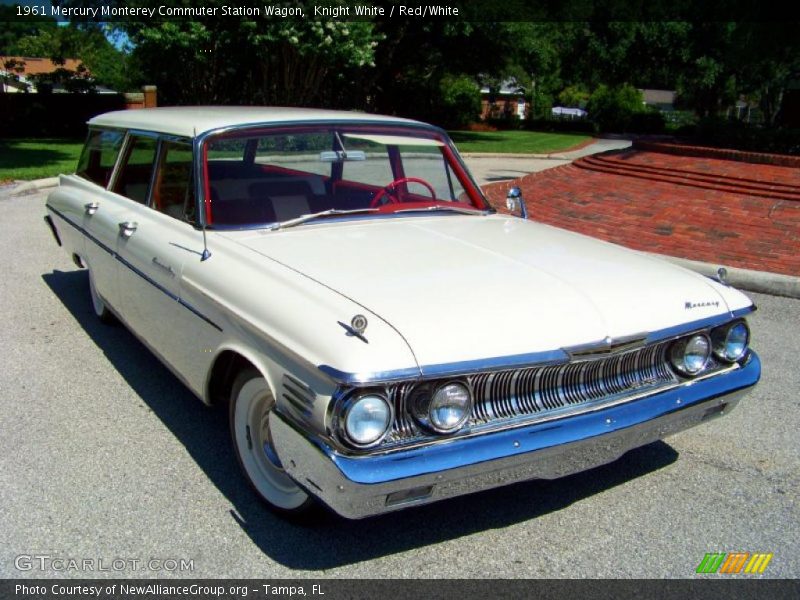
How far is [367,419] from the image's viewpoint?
2553mm

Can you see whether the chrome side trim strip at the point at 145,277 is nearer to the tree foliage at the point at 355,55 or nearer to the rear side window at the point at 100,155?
the rear side window at the point at 100,155

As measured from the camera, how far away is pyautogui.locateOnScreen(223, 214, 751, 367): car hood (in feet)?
8.93

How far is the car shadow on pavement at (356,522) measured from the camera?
118 inches

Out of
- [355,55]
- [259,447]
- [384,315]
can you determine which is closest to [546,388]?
[384,315]

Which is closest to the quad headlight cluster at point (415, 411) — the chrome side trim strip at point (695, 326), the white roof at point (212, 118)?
the chrome side trim strip at point (695, 326)

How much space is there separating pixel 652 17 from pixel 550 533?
44150mm

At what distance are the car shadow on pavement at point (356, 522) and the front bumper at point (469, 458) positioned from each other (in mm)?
424

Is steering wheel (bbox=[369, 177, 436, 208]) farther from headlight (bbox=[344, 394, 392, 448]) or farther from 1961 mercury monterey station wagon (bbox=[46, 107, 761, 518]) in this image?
headlight (bbox=[344, 394, 392, 448])

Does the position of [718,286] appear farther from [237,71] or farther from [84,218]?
[237,71]

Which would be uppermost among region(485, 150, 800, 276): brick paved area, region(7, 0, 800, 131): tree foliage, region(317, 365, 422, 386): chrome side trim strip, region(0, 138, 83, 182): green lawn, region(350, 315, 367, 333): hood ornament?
region(7, 0, 800, 131): tree foliage

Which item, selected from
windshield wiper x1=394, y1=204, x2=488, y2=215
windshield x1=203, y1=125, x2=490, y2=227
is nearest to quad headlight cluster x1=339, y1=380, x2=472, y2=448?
windshield x1=203, y1=125, x2=490, y2=227

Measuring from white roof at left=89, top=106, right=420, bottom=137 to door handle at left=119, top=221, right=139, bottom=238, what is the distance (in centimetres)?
54

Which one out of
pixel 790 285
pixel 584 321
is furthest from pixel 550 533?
pixel 790 285

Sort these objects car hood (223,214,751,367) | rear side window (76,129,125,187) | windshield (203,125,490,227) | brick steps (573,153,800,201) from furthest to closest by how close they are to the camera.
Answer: brick steps (573,153,800,201)
rear side window (76,129,125,187)
windshield (203,125,490,227)
car hood (223,214,751,367)
